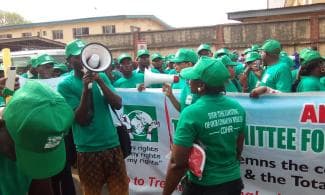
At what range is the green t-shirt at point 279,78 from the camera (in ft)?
16.7

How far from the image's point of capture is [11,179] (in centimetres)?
193

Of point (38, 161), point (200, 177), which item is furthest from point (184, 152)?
point (38, 161)

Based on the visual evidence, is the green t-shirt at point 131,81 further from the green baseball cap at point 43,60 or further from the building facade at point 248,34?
the building facade at point 248,34

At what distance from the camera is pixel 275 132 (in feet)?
13.4

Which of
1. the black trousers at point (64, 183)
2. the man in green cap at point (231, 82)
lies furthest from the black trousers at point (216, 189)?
the man in green cap at point (231, 82)

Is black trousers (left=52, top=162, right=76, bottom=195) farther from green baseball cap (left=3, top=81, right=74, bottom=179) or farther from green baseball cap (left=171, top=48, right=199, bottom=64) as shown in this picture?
green baseball cap (left=3, top=81, right=74, bottom=179)

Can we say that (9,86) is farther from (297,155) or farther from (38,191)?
(297,155)

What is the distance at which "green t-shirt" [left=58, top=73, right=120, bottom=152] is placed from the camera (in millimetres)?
3830

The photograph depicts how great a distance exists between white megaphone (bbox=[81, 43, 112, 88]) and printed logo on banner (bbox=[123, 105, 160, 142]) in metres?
1.40

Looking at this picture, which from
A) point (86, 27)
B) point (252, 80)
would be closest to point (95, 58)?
point (252, 80)

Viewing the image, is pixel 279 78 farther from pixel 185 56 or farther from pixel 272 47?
pixel 185 56

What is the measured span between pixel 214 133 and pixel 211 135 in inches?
1.0

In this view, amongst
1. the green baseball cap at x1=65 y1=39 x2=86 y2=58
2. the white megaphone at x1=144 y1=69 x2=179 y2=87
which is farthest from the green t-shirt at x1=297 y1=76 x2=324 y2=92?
the green baseball cap at x1=65 y1=39 x2=86 y2=58

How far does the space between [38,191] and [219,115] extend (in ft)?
4.49
